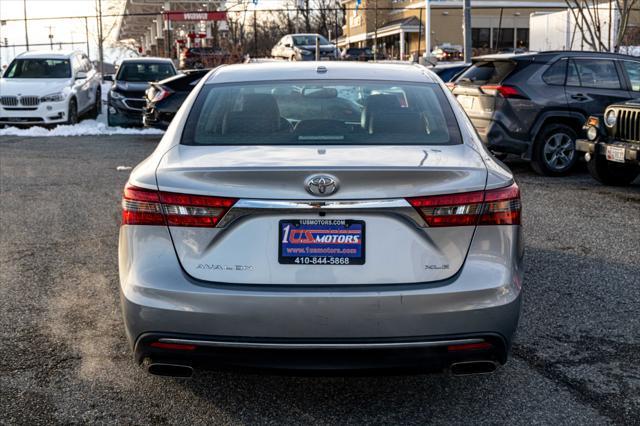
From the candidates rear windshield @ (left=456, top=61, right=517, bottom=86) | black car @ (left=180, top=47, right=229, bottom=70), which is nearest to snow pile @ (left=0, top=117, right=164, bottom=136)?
rear windshield @ (left=456, top=61, right=517, bottom=86)

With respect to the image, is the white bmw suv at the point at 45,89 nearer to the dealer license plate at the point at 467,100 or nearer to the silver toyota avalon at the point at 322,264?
the dealer license plate at the point at 467,100

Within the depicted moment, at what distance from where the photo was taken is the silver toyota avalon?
3.22 metres

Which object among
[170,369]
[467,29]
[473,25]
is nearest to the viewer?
[170,369]

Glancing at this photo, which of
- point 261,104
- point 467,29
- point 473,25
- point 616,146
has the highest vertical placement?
point 473,25

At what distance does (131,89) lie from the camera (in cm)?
1916

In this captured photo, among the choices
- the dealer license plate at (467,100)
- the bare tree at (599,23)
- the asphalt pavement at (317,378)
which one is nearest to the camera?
the asphalt pavement at (317,378)

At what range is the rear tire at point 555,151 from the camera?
1122cm

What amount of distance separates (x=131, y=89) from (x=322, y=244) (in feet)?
55.1

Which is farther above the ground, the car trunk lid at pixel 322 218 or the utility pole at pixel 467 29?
the utility pole at pixel 467 29

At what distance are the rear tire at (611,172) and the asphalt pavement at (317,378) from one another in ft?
8.10

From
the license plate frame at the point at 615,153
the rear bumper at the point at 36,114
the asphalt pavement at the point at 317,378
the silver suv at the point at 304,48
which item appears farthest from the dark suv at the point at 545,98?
the silver suv at the point at 304,48

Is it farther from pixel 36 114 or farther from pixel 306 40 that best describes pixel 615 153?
pixel 306 40

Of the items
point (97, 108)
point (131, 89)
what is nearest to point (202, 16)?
point (97, 108)

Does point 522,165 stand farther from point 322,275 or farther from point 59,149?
point 322,275
